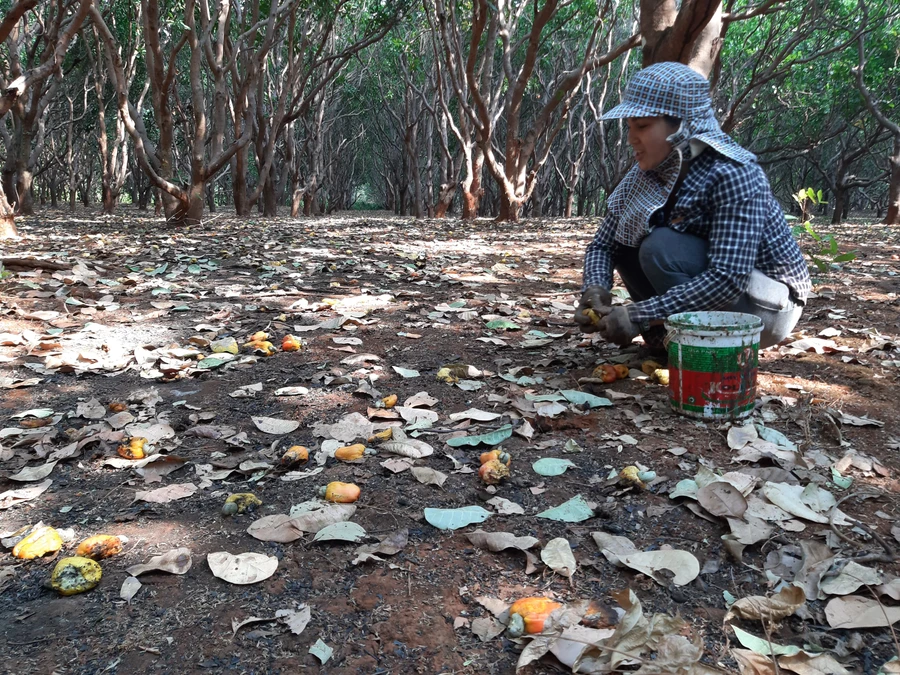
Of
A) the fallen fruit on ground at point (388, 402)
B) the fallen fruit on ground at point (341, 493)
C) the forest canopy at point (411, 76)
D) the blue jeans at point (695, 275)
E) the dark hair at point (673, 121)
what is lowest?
the fallen fruit on ground at point (341, 493)

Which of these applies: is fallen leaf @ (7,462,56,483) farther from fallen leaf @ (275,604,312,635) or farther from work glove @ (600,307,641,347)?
work glove @ (600,307,641,347)

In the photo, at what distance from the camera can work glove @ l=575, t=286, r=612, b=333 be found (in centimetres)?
264

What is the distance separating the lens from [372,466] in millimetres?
2088

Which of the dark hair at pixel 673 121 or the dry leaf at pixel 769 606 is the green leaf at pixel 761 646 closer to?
the dry leaf at pixel 769 606

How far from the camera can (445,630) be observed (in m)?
1.39

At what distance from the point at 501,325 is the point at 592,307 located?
1048 mm

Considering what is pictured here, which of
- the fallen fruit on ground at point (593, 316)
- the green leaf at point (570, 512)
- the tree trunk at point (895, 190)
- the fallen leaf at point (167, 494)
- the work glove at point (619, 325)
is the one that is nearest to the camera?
the green leaf at point (570, 512)

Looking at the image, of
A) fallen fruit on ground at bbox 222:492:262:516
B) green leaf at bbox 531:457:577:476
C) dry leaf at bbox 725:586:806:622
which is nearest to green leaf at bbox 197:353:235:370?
fallen fruit on ground at bbox 222:492:262:516

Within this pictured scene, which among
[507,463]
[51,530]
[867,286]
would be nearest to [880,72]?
[867,286]

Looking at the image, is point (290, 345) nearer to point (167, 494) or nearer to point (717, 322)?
point (167, 494)

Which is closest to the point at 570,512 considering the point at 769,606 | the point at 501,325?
the point at 769,606

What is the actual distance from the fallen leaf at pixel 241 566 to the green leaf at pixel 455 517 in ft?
1.35

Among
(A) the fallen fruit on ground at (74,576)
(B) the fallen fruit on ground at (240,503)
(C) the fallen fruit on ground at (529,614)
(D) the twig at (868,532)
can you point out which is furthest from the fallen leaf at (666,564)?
(A) the fallen fruit on ground at (74,576)

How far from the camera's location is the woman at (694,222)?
7.81ft
